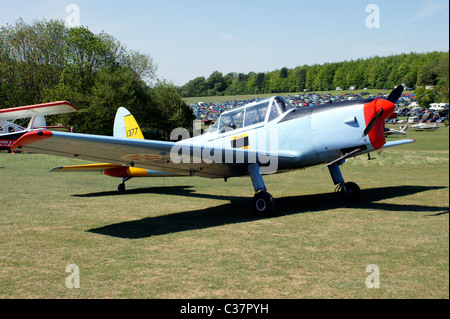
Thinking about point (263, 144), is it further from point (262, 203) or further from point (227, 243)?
point (227, 243)

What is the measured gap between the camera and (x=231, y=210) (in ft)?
27.0

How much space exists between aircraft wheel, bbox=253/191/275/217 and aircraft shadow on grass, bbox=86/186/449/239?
0.60ft

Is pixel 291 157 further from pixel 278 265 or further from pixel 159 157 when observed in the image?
pixel 278 265

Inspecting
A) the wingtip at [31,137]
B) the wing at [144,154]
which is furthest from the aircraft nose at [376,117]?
the wingtip at [31,137]

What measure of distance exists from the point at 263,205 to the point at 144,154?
236 cm

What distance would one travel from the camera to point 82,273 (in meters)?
4.07

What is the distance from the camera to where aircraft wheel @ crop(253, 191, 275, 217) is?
7.21m

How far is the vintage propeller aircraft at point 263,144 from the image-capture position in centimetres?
638

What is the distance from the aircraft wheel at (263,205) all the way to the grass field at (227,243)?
0.25m

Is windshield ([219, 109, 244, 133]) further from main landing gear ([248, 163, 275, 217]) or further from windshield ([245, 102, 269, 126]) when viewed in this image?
main landing gear ([248, 163, 275, 217])

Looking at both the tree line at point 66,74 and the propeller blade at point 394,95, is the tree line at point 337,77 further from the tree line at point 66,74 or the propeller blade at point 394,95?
the tree line at point 66,74

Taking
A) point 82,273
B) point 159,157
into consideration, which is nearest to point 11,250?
point 82,273
